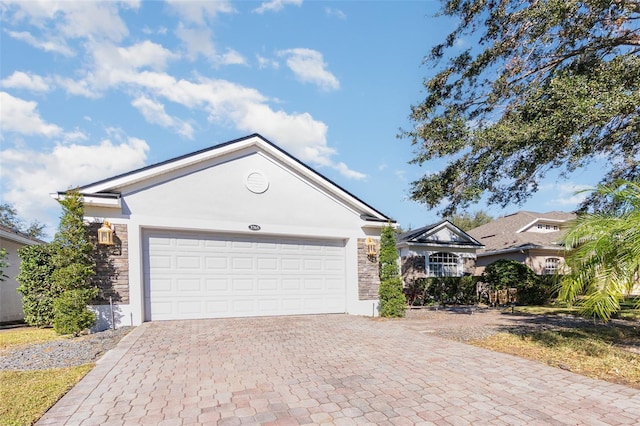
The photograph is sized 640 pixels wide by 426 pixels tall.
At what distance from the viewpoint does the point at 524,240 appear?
2106 cm

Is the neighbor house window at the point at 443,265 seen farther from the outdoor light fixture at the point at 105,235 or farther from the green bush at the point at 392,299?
the outdoor light fixture at the point at 105,235

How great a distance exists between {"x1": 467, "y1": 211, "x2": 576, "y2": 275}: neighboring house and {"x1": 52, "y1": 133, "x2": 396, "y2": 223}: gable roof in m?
12.5

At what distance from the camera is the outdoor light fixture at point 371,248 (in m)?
11.6

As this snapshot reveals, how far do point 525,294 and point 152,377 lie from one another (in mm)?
16297

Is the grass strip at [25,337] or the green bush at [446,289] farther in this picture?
the green bush at [446,289]

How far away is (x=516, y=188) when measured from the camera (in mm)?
11492

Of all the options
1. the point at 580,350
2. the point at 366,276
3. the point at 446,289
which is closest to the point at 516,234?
the point at 446,289

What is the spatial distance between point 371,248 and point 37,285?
9292 mm

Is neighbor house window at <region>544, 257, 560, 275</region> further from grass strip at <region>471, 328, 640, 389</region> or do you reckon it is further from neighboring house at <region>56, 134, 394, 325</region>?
neighboring house at <region>56, 134, 394, 325</region>

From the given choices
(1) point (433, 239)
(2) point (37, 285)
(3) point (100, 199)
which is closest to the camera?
(3) point (100, 199)

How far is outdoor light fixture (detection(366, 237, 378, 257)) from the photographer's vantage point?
456 inches

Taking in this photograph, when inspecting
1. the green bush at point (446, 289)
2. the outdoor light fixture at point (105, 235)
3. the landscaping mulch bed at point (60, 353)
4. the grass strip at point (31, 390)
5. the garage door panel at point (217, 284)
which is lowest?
the green bush at point (446, 289)

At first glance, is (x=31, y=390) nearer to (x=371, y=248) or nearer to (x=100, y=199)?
(x=100, y=199)

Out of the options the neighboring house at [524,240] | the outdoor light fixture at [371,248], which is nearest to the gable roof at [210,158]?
the outdoor light fixture at [371,248]
